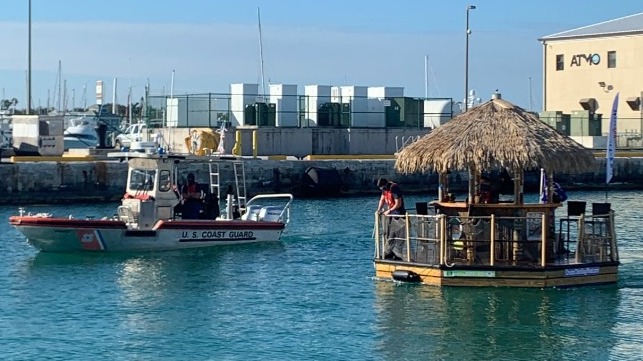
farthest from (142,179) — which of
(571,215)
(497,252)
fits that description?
(571,215)

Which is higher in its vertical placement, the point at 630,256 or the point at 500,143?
the point at 500,143

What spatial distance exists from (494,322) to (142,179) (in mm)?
12602

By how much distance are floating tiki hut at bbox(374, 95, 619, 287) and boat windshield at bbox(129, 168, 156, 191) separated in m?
8.25

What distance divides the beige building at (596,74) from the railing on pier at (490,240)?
45145 mm

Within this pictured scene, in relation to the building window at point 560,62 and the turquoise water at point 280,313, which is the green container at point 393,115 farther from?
the turquoise water at point 280,313

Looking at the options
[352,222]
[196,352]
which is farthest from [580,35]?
[196,352]

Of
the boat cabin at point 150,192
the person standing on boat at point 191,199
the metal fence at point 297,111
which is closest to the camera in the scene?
the boat cabin at point 150,192

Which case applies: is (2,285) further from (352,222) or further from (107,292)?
(352,222)

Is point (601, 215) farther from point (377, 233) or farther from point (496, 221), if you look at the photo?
point (377, 233)

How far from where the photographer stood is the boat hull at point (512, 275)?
23953 millimetres

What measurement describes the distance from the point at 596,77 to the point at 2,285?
2152 inches

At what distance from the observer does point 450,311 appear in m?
22.8

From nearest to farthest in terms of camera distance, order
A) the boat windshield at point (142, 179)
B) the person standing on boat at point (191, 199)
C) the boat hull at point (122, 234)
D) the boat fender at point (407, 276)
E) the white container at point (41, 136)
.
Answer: the boat fender at point (407, 276)
the boat hull at point (122, 234)
the boat windshield at point (142, 179)
the person standing on boat at point (191, 199)
the white container at point (41, 136)

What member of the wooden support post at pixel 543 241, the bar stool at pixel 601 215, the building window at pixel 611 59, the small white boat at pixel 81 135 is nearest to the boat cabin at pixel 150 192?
the wooden support post at pixel 543 241
